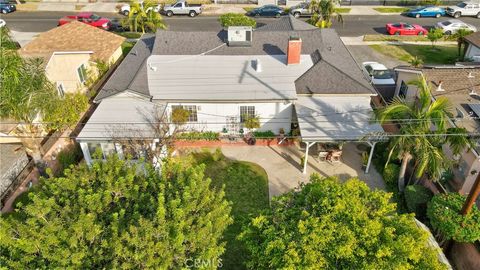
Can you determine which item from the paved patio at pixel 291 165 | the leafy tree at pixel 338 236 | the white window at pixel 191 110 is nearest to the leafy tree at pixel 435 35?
the paved patio at pixel 291 165

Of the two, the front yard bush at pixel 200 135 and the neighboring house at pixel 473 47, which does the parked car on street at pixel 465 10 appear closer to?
the neighboring house at pixel 473 47

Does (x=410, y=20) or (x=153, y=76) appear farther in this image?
(x=410, y=20)

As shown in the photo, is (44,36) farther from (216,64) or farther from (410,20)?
(410,20)

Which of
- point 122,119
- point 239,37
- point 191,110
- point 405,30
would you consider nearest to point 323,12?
point 405,30

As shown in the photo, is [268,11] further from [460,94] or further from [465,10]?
[460,94]

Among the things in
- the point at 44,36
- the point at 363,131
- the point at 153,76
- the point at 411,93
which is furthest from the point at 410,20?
the point at 44,36

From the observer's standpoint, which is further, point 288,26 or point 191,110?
point 288,26
